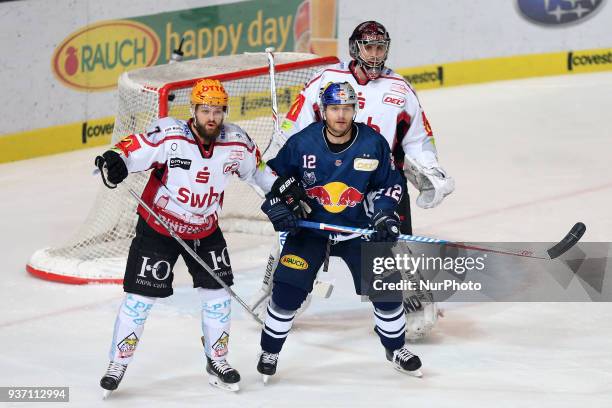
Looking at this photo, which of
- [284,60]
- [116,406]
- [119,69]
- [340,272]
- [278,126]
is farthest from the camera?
[119,69]

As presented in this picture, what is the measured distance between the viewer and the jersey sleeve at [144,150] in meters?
4.74

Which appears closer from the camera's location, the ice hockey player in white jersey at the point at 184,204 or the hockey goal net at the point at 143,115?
the ice hockey player in white jersey at the point at 184,204

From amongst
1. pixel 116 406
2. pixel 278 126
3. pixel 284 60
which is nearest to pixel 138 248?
pixel 116 406

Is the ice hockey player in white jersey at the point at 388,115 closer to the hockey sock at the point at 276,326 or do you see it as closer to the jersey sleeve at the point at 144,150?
the hockey sock at the point at 276,326

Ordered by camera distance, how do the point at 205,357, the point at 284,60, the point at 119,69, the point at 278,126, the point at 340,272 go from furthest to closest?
the point at 119,69 → the point at 284,60 → the point at 340,272 → the point at 278,126 → the point at 205,357

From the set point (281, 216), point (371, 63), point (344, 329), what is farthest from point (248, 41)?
point (281, 216)

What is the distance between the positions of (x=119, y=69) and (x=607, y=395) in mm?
5214

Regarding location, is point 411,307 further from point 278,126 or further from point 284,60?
point 284,60

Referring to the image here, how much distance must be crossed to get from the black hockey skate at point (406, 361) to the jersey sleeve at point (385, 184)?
21.7 inches

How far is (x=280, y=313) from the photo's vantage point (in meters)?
4.98

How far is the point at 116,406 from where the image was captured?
15.7 ft

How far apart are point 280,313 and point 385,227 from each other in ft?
1.70

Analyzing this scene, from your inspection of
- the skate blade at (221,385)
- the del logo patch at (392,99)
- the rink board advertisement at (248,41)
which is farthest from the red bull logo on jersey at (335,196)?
the rink board advertisement at (248,41)

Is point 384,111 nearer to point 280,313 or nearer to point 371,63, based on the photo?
point 371,63
